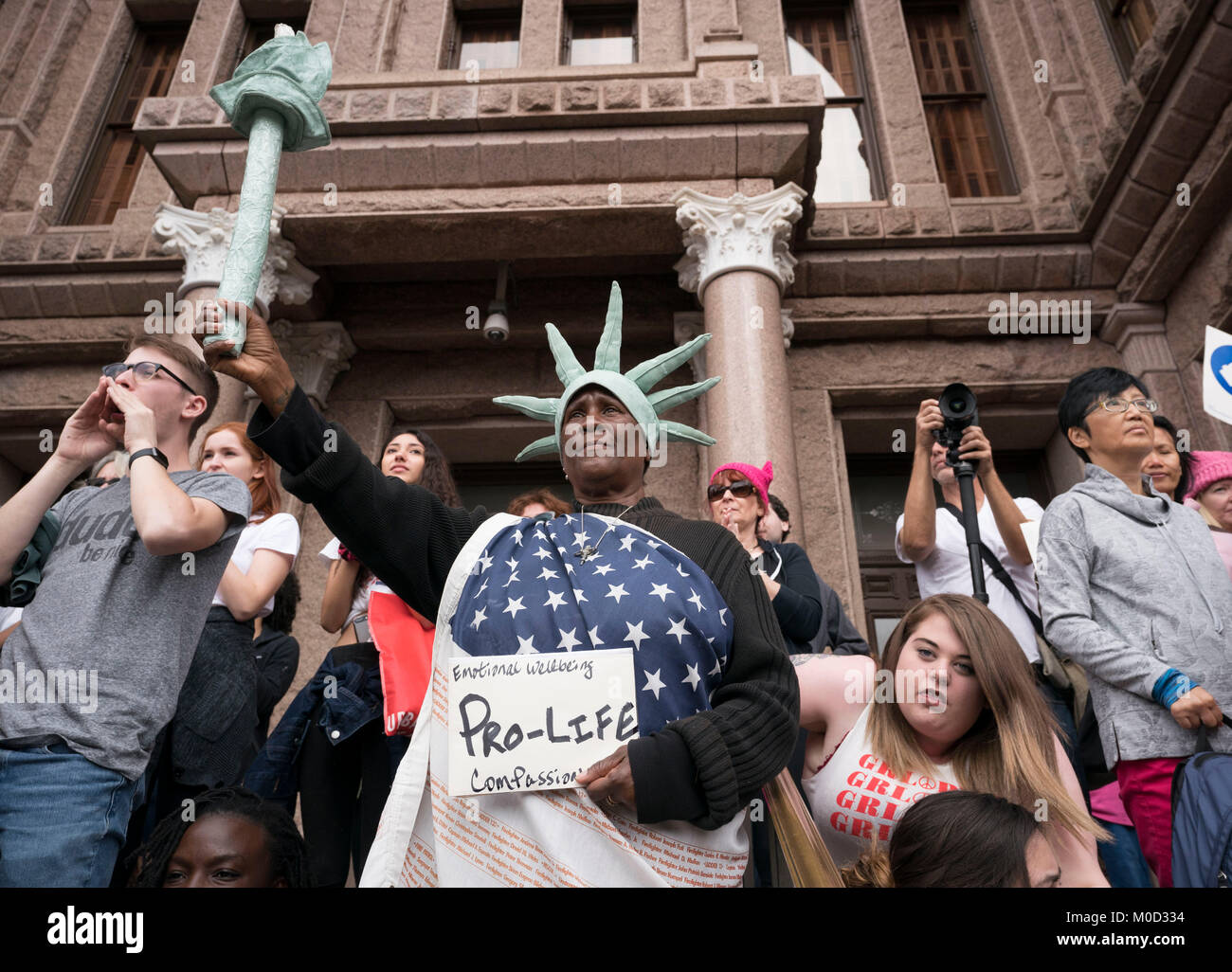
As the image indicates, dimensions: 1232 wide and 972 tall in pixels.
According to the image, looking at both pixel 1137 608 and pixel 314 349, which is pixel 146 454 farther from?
pixel 314 349

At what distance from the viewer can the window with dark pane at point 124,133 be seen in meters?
9.26

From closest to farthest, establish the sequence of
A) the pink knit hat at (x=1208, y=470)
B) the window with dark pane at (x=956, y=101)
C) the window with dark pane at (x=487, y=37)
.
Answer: the pink knit hat at (x=1208, y=470), the window with dark pane at (x=956, y=101), the window with dark pane at (x=487, y=37)

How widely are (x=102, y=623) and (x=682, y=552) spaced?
1.53 meters

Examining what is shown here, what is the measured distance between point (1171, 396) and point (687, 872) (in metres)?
6.54

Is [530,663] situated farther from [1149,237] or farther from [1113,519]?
[1149,237]

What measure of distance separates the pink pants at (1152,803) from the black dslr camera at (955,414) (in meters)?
1.40

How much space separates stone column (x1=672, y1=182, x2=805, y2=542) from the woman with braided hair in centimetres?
364

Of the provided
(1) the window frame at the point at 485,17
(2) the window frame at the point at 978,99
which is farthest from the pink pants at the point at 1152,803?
(1) the window frame at the point at 485,17

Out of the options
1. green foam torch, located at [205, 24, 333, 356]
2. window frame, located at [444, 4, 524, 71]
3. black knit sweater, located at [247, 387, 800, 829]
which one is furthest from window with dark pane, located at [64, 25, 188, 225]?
black knit sweater, located at [247, 387, 800, 829]

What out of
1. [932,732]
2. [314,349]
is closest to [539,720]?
[932,732]

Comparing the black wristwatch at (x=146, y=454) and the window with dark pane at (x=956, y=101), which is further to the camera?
the window with dark pane at (x=956, y=101)

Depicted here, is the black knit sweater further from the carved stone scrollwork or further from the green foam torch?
the carved stone scrollwork

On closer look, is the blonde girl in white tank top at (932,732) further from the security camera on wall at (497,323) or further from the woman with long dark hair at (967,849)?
the security camera on wall at (497,323)

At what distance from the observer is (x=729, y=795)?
5.68ft
